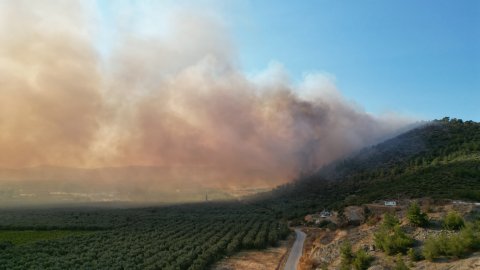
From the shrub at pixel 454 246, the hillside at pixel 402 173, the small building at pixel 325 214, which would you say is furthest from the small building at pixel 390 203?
the shrub at pixel 454 246

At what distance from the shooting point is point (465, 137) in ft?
391

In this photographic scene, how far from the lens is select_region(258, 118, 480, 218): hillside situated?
76.2 metres

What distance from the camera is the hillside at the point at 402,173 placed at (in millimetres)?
76250

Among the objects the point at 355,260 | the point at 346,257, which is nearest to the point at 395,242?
the point at 355,260

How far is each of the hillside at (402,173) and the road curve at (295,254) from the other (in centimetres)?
2000

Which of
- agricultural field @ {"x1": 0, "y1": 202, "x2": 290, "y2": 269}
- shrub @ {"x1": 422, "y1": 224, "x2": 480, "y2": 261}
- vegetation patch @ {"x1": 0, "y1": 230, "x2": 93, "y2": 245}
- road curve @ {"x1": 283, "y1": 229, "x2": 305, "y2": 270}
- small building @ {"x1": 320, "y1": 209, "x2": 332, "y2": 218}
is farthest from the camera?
small building @ {"x1": 320, "y1": 209, "x2": 332, "y2": 218}

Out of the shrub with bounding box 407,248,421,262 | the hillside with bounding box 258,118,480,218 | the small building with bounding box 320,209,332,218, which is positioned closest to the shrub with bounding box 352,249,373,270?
the shrub with bounding box 407,248,421,262

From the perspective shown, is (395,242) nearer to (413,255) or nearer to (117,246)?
(413,255)

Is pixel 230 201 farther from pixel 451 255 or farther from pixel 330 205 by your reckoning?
pixel 451 255

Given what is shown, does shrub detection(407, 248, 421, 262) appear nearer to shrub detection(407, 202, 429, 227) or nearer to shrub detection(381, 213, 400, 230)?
shrub detection(407, 202, 429, 227)

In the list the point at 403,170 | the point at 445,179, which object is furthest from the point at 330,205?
the point at 445,179

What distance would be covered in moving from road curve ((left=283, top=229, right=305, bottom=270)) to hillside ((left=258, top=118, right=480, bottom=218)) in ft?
65.6

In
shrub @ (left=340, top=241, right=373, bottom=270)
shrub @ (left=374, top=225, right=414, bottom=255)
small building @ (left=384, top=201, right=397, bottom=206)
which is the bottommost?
shrub @ (left=340, top=241, right=373, bottom=270)

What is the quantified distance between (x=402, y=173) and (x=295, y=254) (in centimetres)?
5552
